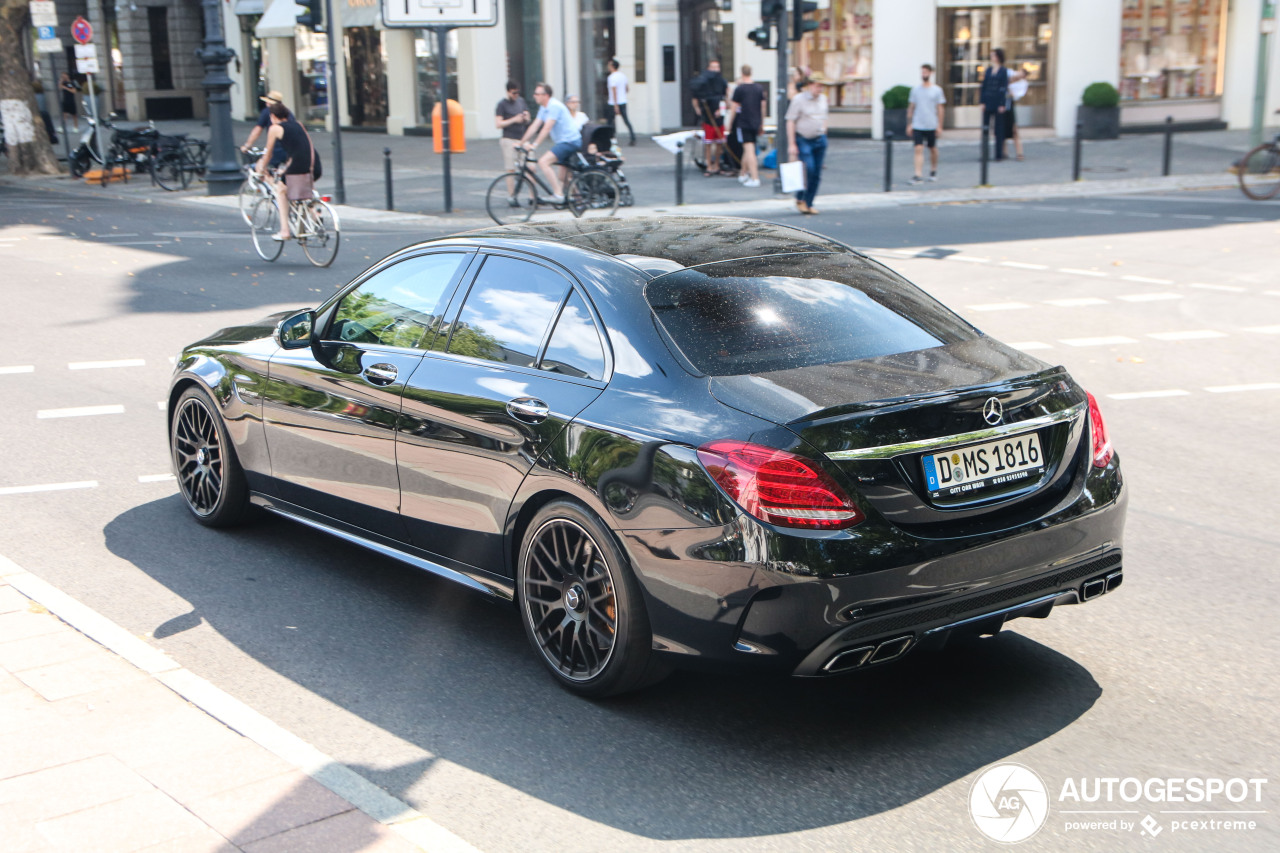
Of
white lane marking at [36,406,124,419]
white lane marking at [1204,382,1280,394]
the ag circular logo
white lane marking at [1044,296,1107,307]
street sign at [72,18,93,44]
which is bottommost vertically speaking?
white lane marking at [1204,382,1280,394]

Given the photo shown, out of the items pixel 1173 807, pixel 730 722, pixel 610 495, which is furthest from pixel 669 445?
pixel 1173 807

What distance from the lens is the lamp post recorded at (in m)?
24.6

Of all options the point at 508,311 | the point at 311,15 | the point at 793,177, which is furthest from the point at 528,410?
the point at 311,15

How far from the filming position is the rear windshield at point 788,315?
4418 millimetres

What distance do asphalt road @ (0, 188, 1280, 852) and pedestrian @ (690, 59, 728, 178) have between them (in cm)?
1691

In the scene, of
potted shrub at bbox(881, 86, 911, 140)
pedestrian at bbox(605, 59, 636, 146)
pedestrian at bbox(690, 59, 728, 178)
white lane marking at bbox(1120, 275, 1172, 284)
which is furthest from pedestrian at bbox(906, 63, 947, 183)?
pedestrian at bbox(605, 59, 636, 146)

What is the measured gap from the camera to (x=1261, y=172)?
2292 cm

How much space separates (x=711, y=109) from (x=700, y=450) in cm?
2289

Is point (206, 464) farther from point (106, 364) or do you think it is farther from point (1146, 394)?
point (1146, 394)

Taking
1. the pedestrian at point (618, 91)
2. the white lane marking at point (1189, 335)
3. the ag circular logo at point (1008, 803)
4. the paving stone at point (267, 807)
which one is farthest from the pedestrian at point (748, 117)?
the paving stone at point (267, 807)

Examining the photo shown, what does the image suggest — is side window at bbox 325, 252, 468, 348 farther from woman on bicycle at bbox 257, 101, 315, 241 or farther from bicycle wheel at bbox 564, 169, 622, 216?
bicycle wheel at bbox 564, 169, 622, 216

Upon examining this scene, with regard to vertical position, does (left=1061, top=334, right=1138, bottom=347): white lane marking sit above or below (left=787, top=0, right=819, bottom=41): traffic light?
below

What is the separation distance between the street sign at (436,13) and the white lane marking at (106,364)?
1255 centimetres

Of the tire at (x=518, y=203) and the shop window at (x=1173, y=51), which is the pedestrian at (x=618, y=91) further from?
the tire at (x=518, y=203)
